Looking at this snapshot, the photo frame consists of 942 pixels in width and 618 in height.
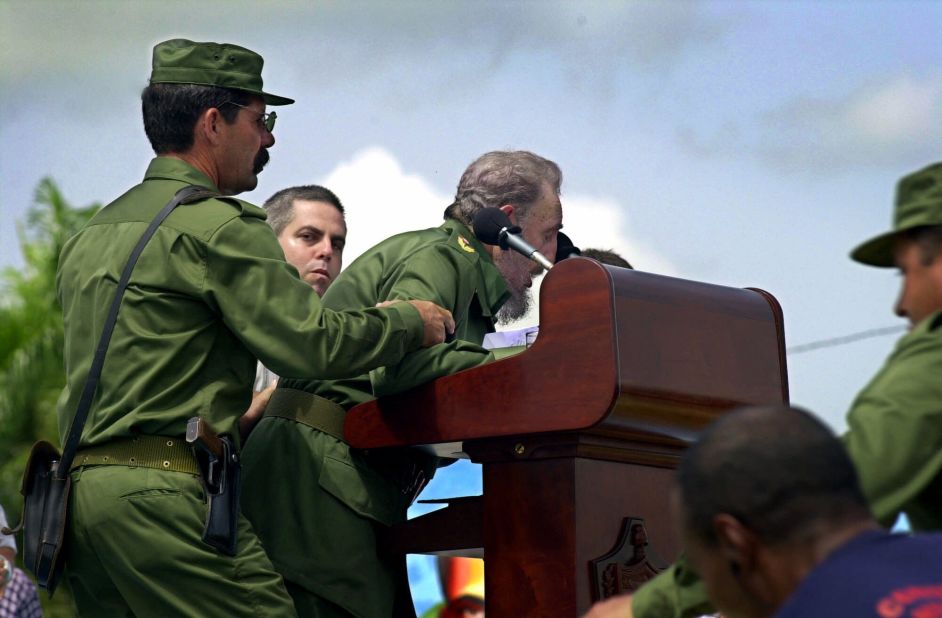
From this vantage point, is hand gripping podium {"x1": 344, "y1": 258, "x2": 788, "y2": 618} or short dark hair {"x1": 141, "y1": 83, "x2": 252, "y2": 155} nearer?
hand gripping podium {"x1": 344, "y1": 258, "x2": 788, "y2": 618}

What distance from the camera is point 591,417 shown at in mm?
3199

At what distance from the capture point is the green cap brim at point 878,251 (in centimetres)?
246

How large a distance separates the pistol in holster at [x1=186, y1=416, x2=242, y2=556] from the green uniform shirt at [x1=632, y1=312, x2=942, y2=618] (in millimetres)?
1634

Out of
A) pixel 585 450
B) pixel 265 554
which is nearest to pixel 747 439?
pixel 585 450

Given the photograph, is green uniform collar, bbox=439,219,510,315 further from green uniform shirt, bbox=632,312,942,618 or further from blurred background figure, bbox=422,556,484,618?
blurred background figure, bbox=422,556,484,618

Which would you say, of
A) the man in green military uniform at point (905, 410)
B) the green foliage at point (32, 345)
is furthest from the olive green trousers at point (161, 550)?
the green foliage at point (32, 345)

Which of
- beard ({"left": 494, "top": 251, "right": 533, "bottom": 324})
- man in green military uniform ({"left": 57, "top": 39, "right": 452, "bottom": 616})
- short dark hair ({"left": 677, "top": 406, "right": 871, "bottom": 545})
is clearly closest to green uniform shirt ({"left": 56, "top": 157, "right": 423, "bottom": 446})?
man in green military uniform ({"left": 57, "top": 39, "right": 452, "bottom": 616})

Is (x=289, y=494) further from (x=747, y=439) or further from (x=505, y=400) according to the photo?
(x=747, y=439)

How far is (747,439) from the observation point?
1.85 m

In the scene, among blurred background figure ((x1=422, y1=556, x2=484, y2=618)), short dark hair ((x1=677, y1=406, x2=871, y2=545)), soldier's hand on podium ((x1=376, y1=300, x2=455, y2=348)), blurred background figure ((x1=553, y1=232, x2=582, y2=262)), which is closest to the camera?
short dark hair ((x1=677, y1=406, x2=871, y2=545))

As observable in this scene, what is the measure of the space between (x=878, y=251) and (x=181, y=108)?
192cm

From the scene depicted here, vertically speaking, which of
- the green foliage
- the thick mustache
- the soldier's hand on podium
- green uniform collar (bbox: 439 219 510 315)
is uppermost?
the green foliage

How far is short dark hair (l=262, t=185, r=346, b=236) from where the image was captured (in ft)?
19.6

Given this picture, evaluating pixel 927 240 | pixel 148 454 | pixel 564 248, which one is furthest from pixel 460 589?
pixel 927 240
